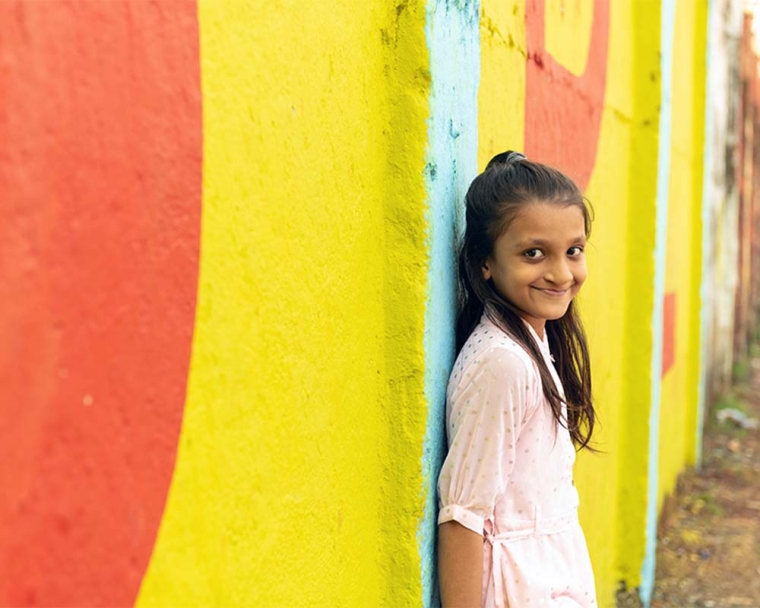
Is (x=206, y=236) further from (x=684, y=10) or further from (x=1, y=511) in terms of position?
(x=684, y=10)

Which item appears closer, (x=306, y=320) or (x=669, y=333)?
(x=306, y=320)

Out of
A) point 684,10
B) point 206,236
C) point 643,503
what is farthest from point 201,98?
point 684,10

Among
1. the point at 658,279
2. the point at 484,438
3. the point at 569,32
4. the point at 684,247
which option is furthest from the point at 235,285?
the point at 684,247

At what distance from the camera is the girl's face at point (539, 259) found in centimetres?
191

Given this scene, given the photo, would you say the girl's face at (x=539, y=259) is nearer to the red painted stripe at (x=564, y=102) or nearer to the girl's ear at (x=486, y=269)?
the girl's ear at (x=486, y=269)

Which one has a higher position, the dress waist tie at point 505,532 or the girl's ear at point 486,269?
the girl's ear at point 486,269

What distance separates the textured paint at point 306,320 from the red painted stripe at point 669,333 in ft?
13.5

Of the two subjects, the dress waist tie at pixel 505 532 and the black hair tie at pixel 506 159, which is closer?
the dress waist tie at pixel 505 532

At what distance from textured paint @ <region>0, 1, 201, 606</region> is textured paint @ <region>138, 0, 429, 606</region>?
0.05 meters

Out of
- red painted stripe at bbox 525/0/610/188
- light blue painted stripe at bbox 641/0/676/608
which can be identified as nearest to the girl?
red painted stripe at bbox 525/0/610/188

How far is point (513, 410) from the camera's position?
1774 mm

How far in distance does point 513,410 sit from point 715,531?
15.1ft

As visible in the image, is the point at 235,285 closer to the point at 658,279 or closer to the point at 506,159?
the point at 506,159

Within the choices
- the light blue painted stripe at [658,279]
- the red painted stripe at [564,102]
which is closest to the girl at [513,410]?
the red painted stripe at [564,102]
